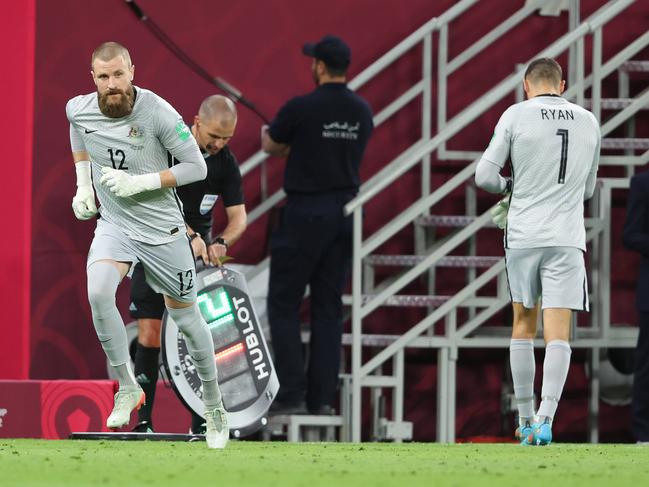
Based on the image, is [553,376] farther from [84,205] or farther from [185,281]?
[84,205]

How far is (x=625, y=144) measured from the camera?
8344 mm

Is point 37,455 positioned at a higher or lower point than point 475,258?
lower

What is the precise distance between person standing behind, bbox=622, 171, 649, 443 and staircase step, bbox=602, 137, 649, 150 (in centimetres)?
70

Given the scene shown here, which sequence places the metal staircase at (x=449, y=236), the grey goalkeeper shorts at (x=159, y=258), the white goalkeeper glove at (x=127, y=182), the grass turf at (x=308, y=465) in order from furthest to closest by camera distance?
the metal staircase at (x=449, y=236)
the grey goalkeeper shorts at (x=159, y=258)
the white goalkeeper glove at (x=127, y=182)
the grass turf at (x=308, y=465)

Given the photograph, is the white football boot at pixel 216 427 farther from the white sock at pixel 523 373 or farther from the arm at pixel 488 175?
the arm at pixel 488 175

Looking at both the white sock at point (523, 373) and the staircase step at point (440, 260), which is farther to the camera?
the staircase step at point (440, 260)

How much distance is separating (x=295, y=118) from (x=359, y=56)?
135 cm

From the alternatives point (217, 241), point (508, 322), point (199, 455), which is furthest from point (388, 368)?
point (199, 455)

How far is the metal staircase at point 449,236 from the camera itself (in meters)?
7.70

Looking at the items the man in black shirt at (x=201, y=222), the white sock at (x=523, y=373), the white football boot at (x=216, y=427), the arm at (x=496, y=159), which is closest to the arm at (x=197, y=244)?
the man in black shirt at (x=201, y=222)

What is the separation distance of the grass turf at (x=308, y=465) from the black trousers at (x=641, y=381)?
1.76 meters

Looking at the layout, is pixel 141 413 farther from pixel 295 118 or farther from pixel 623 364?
pixel 623 364

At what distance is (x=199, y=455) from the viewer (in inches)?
189

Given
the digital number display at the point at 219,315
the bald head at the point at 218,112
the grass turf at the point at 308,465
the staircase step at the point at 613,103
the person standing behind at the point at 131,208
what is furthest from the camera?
the staircase step at the point at 613,103
